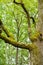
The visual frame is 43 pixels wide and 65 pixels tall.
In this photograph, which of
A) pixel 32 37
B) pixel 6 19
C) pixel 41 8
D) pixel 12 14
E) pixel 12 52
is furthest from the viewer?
pixel 12 52

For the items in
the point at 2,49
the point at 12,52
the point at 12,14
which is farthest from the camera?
the point at 12,52

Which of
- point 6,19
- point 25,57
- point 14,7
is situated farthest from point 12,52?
point 14,7

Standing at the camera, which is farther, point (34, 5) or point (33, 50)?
point (34, 5)

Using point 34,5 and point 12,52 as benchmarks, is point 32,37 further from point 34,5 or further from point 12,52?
point 12,52

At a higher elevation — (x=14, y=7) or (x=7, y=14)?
(x=14, y=7)

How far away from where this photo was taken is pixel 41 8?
5035 millimetres

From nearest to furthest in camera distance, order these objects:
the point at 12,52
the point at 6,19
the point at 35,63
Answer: the point at 35,63 → the point at 6,19 → the point at 12,52

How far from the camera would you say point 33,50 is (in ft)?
14.4

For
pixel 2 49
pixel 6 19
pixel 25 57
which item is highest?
pixel 6 19

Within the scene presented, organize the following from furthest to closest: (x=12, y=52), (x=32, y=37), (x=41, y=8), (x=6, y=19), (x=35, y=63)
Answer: (x=12, y=52) < (x=6, y=19) < (x=41, y=8) < (x=32, y=37) < (x=35, y=63)

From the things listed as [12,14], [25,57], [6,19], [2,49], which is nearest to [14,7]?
[12,14]

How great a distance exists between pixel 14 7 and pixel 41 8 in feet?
25.9

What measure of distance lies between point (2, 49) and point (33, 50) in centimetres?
1492

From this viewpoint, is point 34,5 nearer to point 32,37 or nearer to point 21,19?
point 21,19
